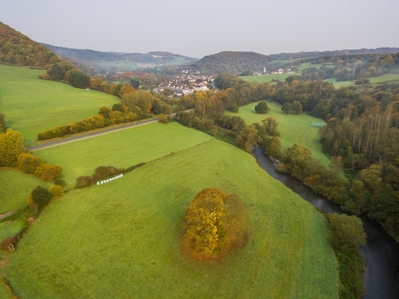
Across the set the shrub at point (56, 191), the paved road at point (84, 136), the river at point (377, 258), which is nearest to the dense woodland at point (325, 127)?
the river at point (377, 258)

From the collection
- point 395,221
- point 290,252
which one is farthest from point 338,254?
point 395,221

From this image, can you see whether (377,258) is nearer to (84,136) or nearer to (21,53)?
(84,136)

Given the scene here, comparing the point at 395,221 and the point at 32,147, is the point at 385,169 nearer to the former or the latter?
the point at 395,221

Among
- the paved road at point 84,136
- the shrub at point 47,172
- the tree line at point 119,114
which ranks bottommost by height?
the shrub at point 47,172

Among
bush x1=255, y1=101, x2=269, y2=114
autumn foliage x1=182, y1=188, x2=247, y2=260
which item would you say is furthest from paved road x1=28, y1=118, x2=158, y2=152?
bush x1=255, y1=101, x2=269, y2=114

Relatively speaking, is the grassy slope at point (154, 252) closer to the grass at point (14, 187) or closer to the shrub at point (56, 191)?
the shrub at point (56, 191)

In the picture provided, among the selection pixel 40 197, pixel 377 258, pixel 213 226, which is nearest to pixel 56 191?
pixel 40 197
